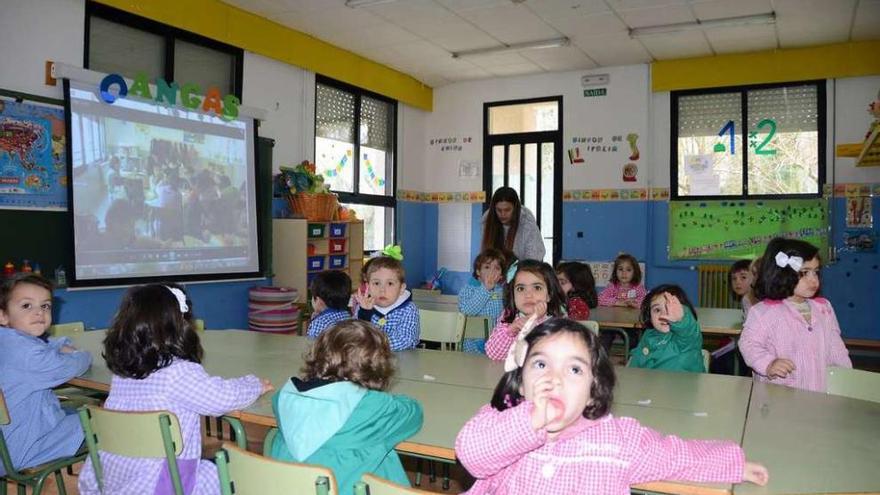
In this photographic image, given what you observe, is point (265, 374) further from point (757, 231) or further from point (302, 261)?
point (757, 231)

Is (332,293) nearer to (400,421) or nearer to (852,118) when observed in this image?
(400,421)

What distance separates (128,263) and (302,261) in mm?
1493

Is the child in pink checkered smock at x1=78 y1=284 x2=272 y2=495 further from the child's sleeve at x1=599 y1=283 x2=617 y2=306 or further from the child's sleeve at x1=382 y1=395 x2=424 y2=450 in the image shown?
the child's sleeve at x1=599 y1=283 x2=617 y2=306

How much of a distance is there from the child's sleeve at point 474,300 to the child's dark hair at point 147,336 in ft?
7.15

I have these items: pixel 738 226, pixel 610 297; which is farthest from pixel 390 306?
pixel 738 226

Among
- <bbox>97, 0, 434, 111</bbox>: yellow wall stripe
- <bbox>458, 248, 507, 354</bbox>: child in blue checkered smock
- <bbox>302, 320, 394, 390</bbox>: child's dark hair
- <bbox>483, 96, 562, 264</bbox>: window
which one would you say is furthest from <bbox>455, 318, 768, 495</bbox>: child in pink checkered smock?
<bbox>483, 96, 562, 264</bbox>: window

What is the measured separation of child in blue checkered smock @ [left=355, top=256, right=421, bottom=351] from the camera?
3029 mm

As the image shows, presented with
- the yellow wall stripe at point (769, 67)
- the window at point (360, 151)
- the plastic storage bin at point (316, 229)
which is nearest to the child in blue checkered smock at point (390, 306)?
the plastic storage bin at point (316, 229)

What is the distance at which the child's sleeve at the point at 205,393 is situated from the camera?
199 cm

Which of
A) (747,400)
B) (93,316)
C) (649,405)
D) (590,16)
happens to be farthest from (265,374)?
(590,16)

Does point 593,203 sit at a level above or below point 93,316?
above

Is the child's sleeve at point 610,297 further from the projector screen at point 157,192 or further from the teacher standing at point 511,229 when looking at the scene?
the projector screen at point 157,192

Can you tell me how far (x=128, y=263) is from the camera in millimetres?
4789

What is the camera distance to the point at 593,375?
1.33 m
